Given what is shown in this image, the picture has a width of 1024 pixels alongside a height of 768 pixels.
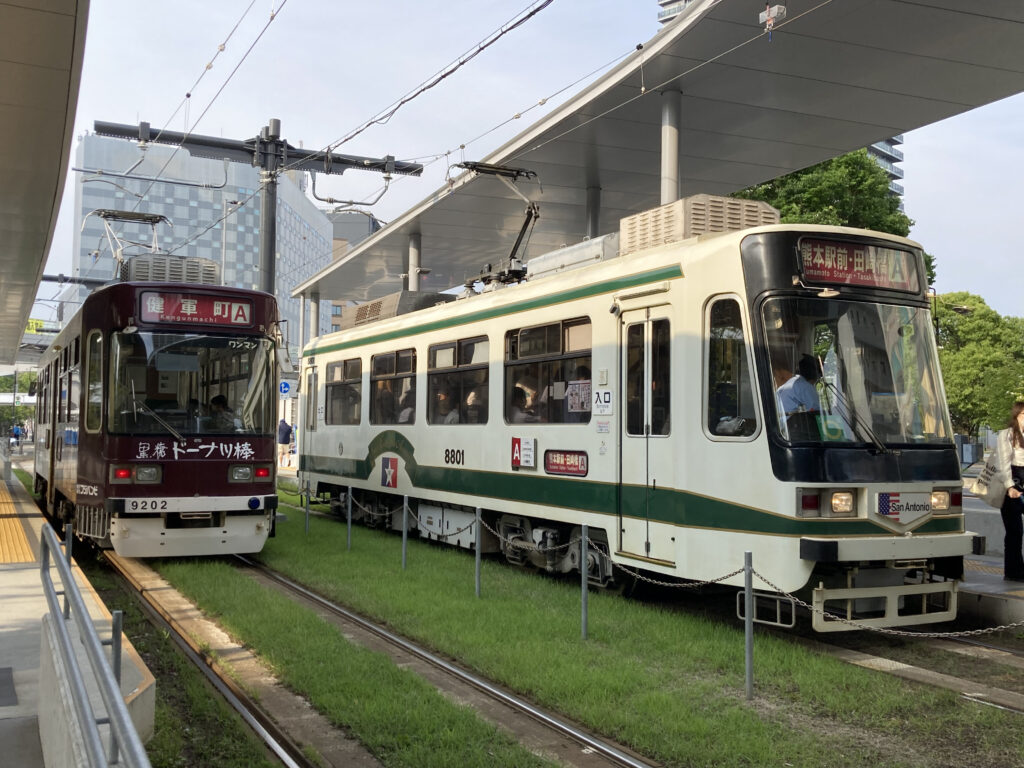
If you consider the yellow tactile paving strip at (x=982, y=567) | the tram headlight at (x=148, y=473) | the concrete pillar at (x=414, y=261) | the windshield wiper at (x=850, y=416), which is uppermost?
the concrete pillar at (x=414, y=261)

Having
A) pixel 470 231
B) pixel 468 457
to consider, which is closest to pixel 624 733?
pixel 468 457

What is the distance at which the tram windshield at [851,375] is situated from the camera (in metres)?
7.59

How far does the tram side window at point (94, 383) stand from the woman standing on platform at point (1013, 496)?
967 centimetres

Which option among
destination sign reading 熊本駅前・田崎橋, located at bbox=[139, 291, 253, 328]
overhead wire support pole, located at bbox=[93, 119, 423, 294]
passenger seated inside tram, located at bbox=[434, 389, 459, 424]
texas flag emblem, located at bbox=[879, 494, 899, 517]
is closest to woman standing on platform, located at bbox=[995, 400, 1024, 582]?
texas flag emblem, located at bbox=[879, 494, 899, 517]

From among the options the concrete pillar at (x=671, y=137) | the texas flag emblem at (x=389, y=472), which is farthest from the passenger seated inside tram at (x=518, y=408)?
the concrete pillar at (x=671, y=137)

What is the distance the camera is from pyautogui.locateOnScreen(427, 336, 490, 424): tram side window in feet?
38.8

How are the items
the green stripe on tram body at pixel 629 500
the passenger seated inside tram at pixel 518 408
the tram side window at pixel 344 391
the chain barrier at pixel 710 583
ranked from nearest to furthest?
the chain barrier at pixel 710 583
the green stripe on tram body at pixel 629 500
the passenger seated inside tram at pixel 518 408
the tram side window at pixel 344 391

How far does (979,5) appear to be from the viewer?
37.0 ft

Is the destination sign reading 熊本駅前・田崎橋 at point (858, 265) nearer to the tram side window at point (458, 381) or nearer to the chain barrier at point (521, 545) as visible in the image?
the chain barrier at point (521, 545)

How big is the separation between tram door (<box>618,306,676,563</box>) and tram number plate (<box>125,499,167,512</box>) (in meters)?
5.29

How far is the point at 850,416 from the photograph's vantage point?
7.68m

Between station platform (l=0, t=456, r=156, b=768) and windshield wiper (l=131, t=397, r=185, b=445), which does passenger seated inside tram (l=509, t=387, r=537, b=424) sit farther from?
station platform (l=0, t=456, r=156, b=768)

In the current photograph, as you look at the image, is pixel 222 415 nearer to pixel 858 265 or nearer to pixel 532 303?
pixel 532 303

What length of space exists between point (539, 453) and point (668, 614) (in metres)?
2.51
